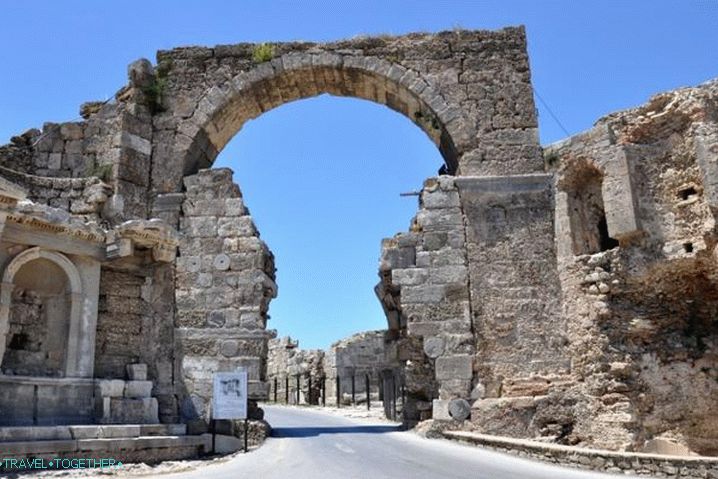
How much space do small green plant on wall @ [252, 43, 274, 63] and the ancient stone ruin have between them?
4 centimetres

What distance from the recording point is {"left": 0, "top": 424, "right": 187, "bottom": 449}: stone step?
262 inches

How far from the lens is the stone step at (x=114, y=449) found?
6.42 metres

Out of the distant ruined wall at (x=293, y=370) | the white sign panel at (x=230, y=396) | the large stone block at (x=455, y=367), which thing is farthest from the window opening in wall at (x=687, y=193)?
the distant ruined wall at (x=293, y=370)

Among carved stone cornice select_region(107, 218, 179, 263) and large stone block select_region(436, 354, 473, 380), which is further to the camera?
large stone block select_region(436, 354, 473, 380)

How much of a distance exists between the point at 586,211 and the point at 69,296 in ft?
24.2

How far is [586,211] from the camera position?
392 inches

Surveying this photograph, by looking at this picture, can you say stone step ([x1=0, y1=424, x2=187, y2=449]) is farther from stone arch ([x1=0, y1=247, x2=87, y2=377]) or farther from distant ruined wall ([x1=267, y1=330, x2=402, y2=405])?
distant ruined wall ([x1=267, y1=330, x2=402, y2=405])

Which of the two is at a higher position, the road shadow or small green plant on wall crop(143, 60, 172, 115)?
small green plant on wall crop(143, 60, 172, 115)

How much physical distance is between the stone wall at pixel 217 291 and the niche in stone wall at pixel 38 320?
193 cm

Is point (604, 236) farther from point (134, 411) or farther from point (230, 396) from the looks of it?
point (134, 411)

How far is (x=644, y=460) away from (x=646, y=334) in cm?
369

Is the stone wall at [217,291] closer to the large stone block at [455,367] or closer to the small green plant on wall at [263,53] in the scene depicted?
the small green plant on wall at [263,53]

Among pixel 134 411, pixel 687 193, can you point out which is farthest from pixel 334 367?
pixel 687 193

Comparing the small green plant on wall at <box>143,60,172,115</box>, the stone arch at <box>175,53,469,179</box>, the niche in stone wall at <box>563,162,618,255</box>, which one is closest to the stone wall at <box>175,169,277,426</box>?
the stone arch at <box>175,53,469,179</box>
